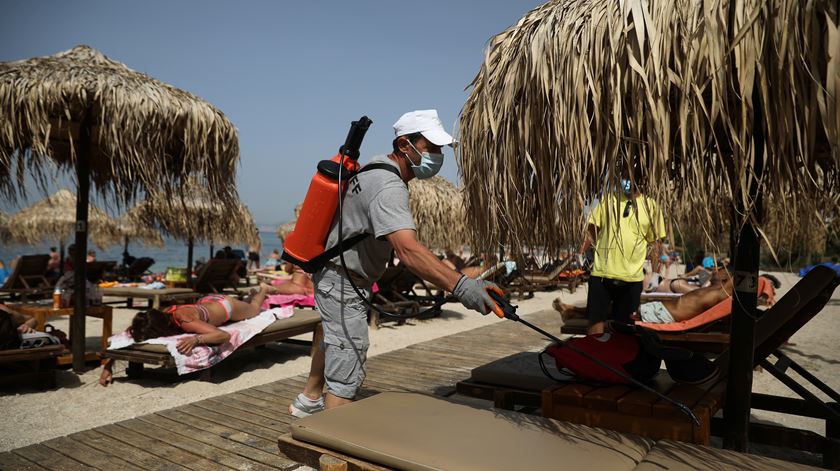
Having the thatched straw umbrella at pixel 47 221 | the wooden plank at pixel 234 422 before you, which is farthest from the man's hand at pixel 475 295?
the thatched straw umbrella at pixel 47 221

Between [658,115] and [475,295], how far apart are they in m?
0.95

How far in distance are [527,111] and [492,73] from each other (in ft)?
1.19

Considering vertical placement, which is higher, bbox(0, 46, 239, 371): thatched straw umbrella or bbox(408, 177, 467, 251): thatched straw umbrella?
bbox(0, 46, 239, 371): thatched straw umbrella

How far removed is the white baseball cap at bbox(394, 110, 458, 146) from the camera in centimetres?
269

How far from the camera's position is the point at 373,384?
13.4 ft

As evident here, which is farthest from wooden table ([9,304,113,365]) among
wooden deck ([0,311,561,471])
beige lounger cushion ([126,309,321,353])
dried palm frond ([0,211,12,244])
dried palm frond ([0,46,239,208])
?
dried palm frond ([0,211,12,244])

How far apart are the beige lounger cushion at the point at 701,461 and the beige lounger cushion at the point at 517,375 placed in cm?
86

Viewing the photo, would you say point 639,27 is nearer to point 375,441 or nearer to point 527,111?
point 527,111

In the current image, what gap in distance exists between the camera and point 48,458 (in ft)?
8.68

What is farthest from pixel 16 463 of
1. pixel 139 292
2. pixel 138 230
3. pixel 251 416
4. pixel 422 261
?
pixel 138 230

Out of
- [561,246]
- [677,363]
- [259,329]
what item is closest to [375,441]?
[561,246]

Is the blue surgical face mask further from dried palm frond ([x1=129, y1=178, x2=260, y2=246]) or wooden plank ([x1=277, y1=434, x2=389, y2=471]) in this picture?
dried palm frond ([x1=129, y1=178, x2=260, y2=246])

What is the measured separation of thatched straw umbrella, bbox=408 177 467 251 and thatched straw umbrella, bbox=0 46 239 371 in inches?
292

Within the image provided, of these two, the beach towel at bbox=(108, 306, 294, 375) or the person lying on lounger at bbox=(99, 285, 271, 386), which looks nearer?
the beach towel at bbox=(108, 306, 294, 375)
